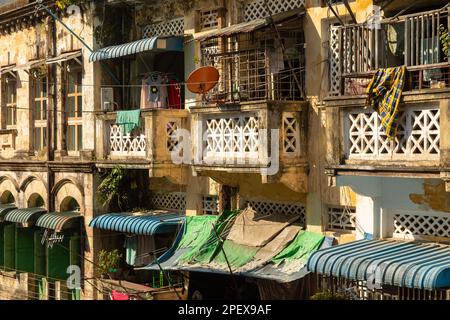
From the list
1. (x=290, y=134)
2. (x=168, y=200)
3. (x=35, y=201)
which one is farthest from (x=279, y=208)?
(x=35, y=201)

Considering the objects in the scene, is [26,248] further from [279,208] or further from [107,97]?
[279,208]

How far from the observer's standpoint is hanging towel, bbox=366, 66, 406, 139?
459 inches

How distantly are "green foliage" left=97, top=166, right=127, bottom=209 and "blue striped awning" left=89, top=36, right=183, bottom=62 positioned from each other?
8.81 feet

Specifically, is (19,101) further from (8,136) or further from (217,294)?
(217,294)

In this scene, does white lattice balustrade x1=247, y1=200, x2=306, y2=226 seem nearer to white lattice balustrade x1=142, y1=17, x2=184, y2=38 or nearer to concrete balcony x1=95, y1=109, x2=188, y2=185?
concrete balcony x1=95, y1=109, x2=188, y2=185

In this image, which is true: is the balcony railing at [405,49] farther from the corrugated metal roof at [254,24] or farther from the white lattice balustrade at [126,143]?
the white lattice balustrade at [126,143]

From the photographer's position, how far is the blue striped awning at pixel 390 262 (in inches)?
448

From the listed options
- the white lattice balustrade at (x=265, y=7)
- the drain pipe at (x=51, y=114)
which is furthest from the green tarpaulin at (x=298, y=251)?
the drain pipe at (x=51, y=114)

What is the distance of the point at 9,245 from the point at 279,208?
10687mm

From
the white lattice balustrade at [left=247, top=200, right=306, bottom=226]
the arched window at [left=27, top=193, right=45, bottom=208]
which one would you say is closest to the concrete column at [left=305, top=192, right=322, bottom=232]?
the white lattice balustrade at [left=247, top=200, right=306, bottom=226]

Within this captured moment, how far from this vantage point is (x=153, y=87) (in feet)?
60.5

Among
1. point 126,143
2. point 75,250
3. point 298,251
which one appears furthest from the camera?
point 75,250

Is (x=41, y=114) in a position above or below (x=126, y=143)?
above

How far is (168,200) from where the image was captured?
1923 centimetres
